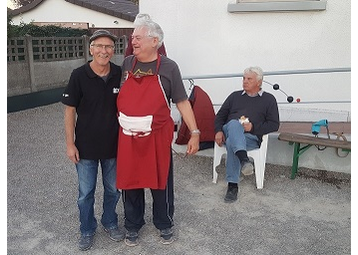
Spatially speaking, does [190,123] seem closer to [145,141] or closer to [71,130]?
[145,141]

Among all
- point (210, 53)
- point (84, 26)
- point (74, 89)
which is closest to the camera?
point (74, 89)

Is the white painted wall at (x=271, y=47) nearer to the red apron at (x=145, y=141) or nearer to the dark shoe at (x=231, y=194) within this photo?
the dark shoe at (x=231, y=194)

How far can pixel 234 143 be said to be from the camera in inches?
153

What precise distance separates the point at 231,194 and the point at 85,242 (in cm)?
158

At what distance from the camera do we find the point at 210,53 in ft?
16.6

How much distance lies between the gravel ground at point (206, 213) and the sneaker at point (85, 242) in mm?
53

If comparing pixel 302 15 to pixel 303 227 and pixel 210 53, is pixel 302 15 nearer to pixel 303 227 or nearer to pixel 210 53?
pixel 210 53

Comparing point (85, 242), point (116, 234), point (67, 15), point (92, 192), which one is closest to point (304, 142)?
point (116, 234)

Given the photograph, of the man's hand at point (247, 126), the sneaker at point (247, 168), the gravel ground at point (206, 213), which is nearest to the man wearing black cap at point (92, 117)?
the gravel ground at point (206, 213)

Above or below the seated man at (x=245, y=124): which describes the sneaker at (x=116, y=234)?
below

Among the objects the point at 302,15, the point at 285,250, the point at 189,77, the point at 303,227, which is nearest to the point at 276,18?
the point at 302,15

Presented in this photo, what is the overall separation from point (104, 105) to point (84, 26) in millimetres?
14368

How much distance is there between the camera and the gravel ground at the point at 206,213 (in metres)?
3.10

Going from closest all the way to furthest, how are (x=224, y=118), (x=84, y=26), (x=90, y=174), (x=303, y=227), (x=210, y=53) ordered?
1. (x=90, y=174)
2. (x=303, y=227)
3. (x=224, y=118)
4. (x=210, y=53)
5. (x=84, y=26)
